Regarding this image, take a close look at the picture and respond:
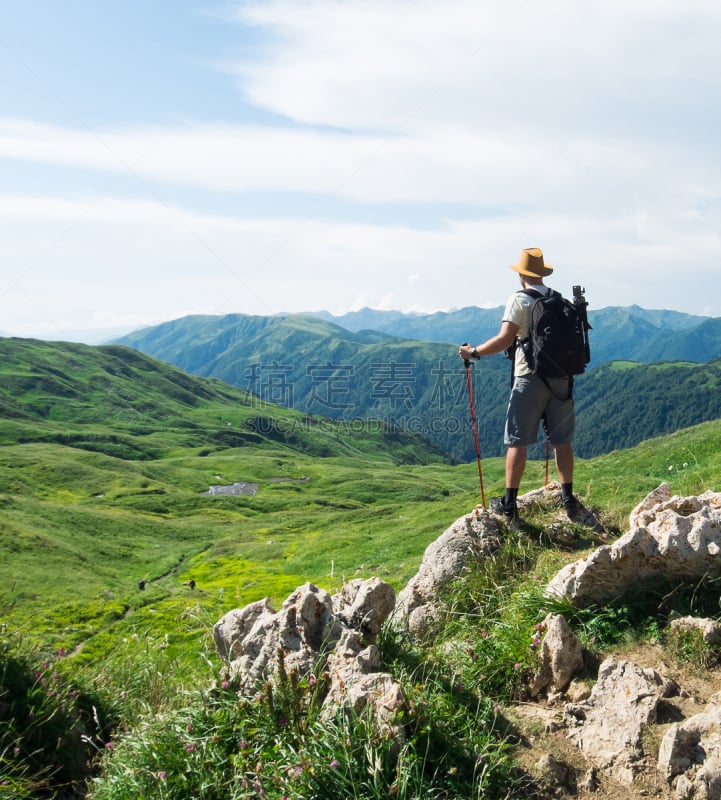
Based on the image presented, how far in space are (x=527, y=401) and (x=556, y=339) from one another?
49.5 inches

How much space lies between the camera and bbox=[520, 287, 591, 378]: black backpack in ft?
36.1

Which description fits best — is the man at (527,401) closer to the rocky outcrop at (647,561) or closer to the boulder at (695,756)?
the rocky outcrop at (647,561)

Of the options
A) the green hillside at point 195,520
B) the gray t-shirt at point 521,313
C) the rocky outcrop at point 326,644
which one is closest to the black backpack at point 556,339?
the gray t-shirt at point 521,313

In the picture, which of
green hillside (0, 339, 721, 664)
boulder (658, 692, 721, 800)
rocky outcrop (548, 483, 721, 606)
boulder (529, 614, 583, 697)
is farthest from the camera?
green hillside (0, 339, 721, 664)

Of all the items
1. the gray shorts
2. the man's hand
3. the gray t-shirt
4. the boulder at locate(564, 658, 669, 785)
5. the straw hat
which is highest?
the straw hat

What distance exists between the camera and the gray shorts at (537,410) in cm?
1138

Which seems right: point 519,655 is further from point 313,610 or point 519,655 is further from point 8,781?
point 8,781

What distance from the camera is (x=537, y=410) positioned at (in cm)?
1149

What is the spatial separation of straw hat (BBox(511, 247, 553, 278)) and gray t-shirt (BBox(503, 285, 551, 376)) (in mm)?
329

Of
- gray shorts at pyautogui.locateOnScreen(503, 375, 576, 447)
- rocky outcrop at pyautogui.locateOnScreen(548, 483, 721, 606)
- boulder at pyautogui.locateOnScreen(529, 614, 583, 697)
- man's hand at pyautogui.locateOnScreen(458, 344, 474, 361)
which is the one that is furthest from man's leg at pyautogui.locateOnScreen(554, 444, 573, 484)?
boulder at pyautogui.locateOnScreen(529, 614, 583, 697)

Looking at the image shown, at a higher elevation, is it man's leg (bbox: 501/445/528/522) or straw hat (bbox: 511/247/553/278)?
straw hat (bbox: 511/247/553/278)

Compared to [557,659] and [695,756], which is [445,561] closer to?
[557,659]

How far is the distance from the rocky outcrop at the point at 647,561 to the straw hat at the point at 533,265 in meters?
5.12

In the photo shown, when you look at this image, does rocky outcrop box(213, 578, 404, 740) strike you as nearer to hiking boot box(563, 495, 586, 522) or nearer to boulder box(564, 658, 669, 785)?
boulder box(564, 658, 669, 785)
